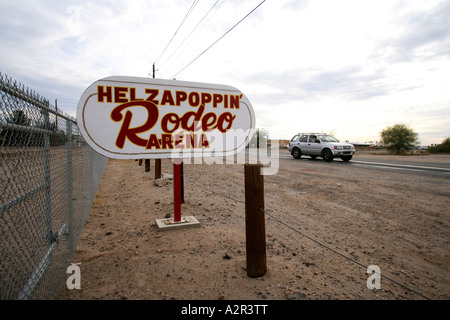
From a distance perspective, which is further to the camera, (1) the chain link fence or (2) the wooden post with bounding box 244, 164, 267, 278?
(2) the wooden post with bounding box 244, 164, 267, 278

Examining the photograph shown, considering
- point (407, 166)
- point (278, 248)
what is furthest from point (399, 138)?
point (278, 248)

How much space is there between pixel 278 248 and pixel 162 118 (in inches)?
89.5

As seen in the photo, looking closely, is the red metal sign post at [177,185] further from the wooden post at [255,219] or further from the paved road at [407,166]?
the paved road at [407,166]

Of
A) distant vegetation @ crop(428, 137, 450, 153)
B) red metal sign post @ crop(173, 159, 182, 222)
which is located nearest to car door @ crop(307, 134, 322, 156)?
red metal sign post @ crop(173, 159, 182, 222)

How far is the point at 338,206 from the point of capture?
5.80 meters

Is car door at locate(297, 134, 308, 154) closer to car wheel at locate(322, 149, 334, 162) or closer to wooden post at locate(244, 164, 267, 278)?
car wheel at locate(322, 149, 334, 162)

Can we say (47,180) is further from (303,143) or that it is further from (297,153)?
(297,153)

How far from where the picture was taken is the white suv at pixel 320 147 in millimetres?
14945

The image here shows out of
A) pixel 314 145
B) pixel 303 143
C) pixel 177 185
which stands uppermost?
pixel 303 143

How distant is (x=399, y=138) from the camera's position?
2939 cm

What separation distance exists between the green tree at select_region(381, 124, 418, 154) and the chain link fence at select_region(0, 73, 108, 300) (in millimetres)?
32517

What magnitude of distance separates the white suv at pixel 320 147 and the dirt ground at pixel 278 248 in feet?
27.2

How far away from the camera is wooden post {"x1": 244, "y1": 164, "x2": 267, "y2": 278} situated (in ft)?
8.84

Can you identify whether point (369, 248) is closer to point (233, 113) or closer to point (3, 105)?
point (233, 113)
